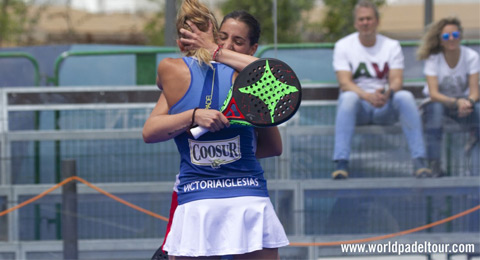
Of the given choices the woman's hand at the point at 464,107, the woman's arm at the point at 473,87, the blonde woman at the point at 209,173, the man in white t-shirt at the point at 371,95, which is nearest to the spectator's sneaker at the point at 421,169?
the man in white t-shirt at the point at 371,95

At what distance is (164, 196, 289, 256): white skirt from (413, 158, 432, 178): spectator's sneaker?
10.8 feet

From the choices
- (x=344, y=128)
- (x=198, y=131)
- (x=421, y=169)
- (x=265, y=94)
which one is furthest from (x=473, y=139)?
Answer: (x=198, y=131)

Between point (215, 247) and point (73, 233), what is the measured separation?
10.3ft

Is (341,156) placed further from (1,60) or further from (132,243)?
(1,60)

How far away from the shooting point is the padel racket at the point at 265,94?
2.61 metres

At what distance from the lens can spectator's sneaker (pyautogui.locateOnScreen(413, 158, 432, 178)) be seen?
5738 mm

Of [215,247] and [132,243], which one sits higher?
[215,247]

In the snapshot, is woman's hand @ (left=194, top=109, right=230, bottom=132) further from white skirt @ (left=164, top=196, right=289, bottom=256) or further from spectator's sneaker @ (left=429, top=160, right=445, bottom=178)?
spectator's sneaker @ (left=429, top=160, right=445, bottom=178)

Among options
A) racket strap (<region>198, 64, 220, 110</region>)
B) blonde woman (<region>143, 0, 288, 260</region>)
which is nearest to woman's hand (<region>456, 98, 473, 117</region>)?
blonde woman (<region>143, 0, 288, 260</region>)

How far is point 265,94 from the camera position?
103 inches

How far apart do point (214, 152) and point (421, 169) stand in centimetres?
346

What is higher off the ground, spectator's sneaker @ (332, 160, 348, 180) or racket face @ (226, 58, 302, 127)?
racket face @ (226, 58, 302, 127)

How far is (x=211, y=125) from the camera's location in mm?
2590

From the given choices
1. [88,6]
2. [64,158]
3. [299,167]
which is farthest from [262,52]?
[88,6]
